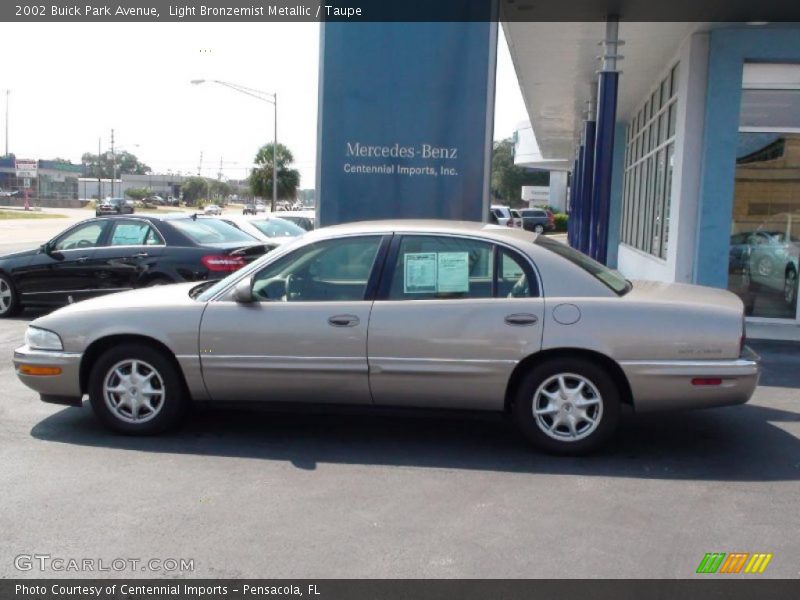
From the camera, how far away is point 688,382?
218 inches

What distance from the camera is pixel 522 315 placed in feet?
18.6

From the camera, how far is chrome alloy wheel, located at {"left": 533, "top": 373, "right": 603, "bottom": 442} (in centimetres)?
563

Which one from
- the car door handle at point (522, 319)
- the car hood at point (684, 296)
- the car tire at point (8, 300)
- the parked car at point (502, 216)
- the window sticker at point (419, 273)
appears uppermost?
the parked car at point (502, 216)

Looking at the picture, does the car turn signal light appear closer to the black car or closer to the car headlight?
the car headlight

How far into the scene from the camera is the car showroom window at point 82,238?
11508mm

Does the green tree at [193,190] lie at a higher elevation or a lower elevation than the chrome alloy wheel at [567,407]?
higher

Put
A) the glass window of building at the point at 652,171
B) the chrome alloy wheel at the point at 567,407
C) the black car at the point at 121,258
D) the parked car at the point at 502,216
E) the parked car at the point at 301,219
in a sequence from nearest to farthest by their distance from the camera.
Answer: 1. the chrome alloy wheel at the point at 567,407
2. the black car at the point at 121,258
3. the glass window of building at the point at 652,171
4. the parked car at the point at 301,219
5. the parked car at the point at 502,216

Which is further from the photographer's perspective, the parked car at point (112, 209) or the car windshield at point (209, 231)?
the parked car at point (112, 209)

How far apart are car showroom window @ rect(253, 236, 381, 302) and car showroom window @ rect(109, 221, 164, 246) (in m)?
5.36

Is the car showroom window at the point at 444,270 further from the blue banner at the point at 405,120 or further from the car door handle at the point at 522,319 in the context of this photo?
the blue banner at the point at 405,120

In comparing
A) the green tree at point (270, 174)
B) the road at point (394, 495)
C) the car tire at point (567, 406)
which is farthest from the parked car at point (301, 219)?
the green tree at point (270, 174)

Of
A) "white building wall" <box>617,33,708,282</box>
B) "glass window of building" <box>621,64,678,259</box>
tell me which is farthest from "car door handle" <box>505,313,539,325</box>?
"glass window of building" <box>621,64,678,259</box>

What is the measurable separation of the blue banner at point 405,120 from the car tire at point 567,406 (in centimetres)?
308

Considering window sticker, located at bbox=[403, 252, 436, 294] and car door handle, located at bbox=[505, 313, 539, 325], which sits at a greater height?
window sticker, located at bbox=[403, 252, 436, 294]
